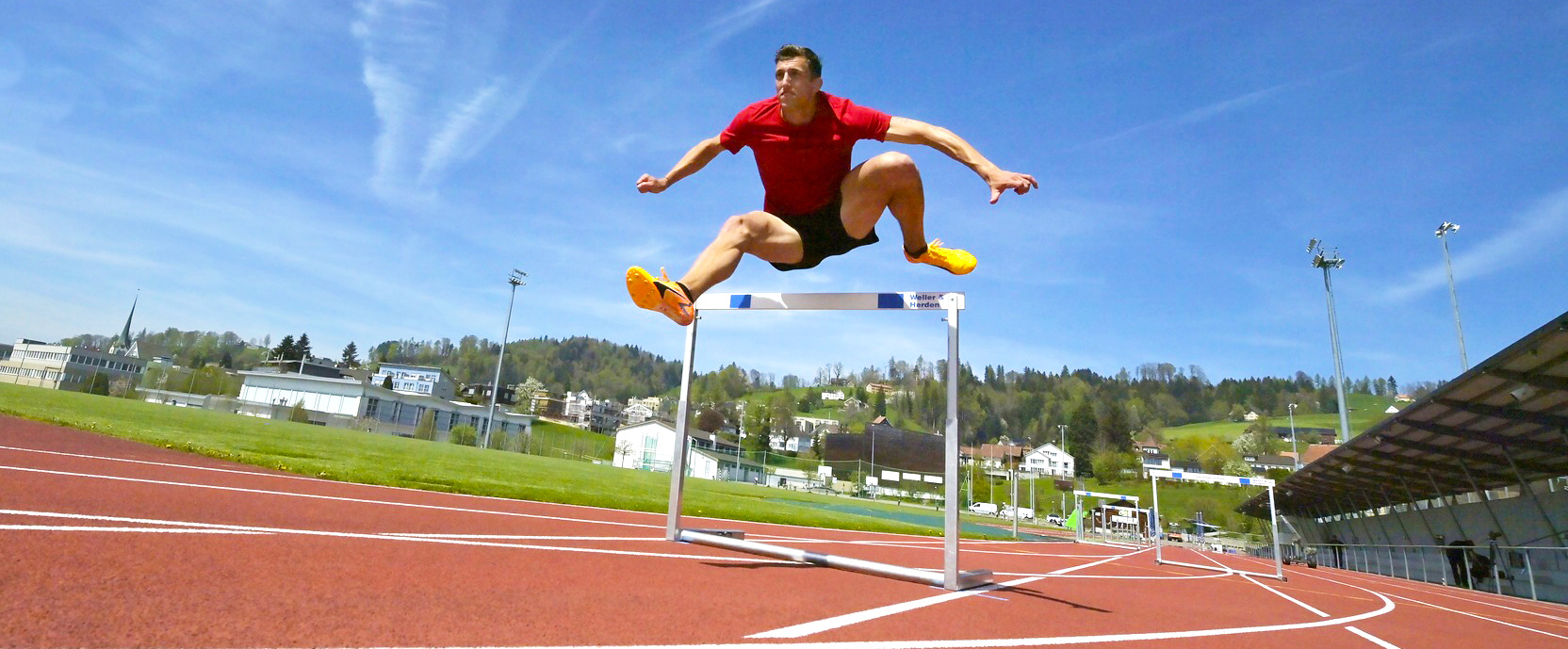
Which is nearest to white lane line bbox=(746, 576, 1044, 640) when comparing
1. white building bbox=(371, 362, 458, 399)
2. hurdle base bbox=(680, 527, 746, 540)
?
hurdle base bbox=(680, 527, 746, 540)

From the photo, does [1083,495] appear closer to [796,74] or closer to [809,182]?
[809,182]

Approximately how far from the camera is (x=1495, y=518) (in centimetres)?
1634

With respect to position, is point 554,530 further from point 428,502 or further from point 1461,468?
point 1461,468

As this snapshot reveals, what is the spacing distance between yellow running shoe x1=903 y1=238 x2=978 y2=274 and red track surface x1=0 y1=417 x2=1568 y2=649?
70.4 inches

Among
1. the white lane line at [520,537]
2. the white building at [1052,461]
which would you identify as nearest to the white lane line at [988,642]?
the white lane line at [520,537]

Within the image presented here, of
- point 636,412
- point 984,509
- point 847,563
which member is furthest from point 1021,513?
Result: point 636,412

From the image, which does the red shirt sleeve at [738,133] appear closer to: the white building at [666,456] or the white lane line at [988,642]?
the white lane line at [988,642]

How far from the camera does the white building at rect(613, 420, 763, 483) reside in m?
46.9

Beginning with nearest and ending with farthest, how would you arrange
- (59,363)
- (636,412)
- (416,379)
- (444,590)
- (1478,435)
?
1. (444,590)
2. (1478,435)
3. (59,363)
4. (416,379)
5. (636,412)

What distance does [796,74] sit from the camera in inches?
139

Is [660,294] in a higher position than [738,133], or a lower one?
lower

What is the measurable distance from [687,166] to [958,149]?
1.57 meters

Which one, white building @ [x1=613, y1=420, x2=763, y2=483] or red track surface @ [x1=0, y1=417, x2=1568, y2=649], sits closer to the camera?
red track surface @ [x1=0, y1=417, x2=1568, y2=649]

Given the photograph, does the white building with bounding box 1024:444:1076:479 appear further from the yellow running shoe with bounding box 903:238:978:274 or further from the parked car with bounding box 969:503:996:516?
the yellow running shoe with bounding box 903:238:978:274
